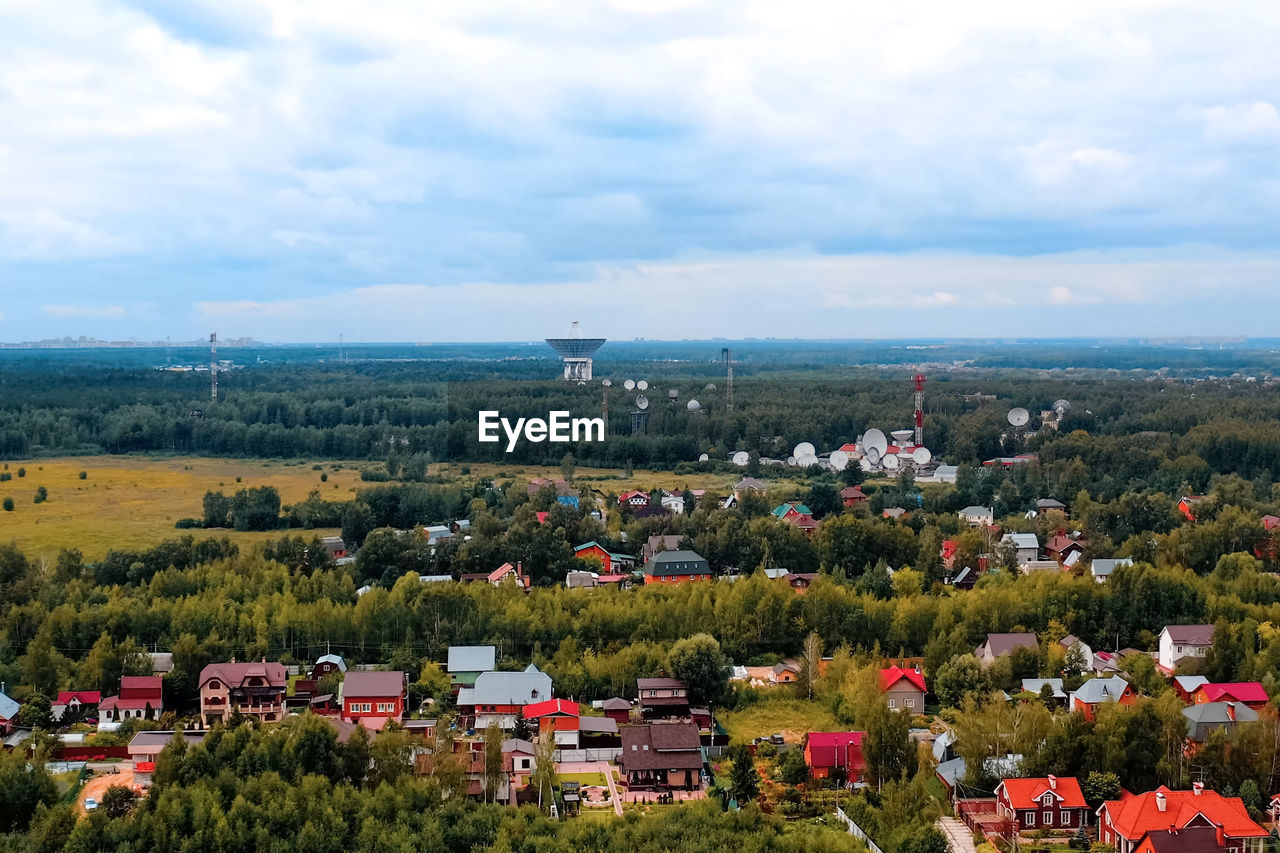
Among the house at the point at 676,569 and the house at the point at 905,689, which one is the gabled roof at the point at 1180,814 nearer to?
the house at the point at 905,689

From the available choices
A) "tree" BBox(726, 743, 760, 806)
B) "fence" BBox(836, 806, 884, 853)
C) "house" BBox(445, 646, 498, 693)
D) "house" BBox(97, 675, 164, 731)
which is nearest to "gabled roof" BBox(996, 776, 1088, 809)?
"fence" BBox(836, 806, 884, 853)

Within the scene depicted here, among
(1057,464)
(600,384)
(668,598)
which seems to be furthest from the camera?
(600,384)

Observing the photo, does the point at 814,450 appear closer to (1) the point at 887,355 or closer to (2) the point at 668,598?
(2) the point at 668,598

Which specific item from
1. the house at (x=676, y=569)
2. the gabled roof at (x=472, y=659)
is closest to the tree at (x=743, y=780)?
the gabled roof at (x=472, y=659)

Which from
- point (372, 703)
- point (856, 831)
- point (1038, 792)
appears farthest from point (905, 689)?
point (372, 703)

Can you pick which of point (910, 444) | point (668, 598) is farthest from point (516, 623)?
point (910, 444)

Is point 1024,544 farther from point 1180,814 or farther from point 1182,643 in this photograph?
point 1180,814
